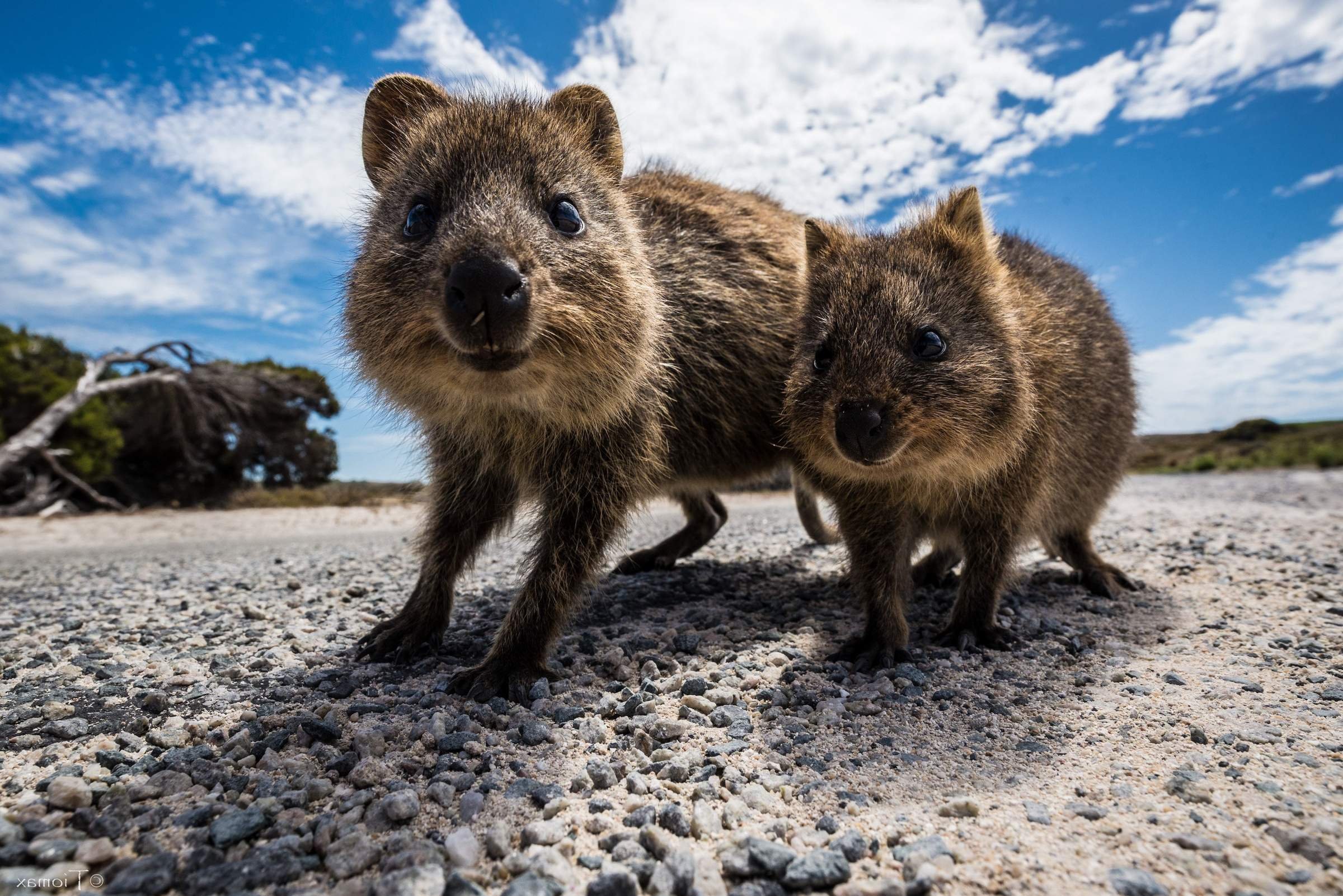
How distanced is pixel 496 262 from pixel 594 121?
1.85 meters

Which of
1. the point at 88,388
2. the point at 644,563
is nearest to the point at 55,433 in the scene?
the point at 88,388

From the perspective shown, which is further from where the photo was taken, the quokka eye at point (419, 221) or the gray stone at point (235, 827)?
the quokka eye at point (419, 221)

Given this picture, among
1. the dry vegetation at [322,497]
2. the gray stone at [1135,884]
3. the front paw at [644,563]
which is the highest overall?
the dry vegetation at [322,497]

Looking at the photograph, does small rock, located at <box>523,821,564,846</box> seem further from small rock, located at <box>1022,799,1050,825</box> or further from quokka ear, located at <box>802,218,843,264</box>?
quokka ear, located at <box>802,218,843,264</box>

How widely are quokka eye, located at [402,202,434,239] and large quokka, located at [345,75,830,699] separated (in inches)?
0.5

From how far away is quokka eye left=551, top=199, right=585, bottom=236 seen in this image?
3.79 meters

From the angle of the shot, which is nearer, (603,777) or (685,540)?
(603,777)

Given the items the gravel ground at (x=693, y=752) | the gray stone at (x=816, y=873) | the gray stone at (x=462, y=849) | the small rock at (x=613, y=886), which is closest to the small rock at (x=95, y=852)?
the gravel ground at (x=693, y=752)

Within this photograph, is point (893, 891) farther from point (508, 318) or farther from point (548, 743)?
point (508, 318)

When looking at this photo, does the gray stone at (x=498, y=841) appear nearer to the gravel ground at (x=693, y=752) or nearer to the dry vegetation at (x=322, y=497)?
the gravel ground at (x=693, y=752)

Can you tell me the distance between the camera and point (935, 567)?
610cm

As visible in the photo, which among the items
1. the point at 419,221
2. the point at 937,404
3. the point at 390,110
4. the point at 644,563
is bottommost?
the point at 644,563

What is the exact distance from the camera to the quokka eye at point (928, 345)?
4.00m

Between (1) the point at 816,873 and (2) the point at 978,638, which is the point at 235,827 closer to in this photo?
(1) the point at 816,873
